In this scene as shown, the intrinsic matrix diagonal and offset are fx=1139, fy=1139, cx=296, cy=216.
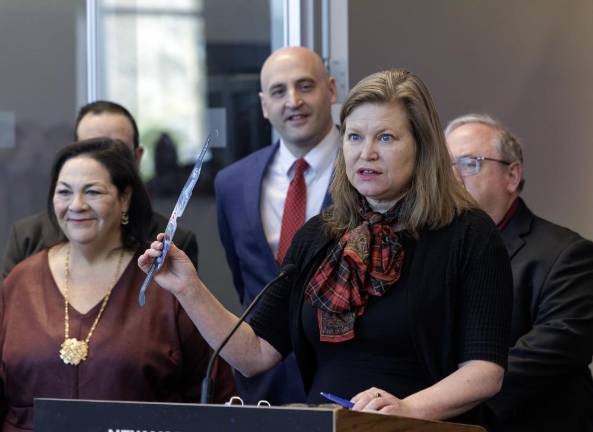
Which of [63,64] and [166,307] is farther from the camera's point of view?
[63,64]

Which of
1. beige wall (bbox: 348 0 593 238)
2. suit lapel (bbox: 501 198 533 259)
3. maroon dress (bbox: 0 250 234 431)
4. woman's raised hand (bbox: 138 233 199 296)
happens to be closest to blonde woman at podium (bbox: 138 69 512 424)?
woman's raised hand (bbox: 138 233 199 296)

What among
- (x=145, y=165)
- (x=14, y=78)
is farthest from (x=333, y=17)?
(x=14, y=78)

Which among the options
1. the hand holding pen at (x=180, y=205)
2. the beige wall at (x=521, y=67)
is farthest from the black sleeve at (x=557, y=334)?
the beige wall at (x=521, y=67)

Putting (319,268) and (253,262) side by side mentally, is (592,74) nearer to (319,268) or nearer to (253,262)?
(253,262)

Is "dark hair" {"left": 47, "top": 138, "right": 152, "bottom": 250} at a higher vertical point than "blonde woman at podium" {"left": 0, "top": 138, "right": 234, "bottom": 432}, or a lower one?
higher

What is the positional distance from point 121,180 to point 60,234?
282 mm

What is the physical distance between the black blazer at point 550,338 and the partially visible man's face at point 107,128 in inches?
63.4

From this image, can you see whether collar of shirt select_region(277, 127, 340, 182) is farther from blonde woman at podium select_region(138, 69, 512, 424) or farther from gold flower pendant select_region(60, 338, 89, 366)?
blonde woman at podium select_region(138, 69, 512, 424)

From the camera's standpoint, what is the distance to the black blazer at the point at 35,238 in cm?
398

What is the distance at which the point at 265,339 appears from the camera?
262 centimetres

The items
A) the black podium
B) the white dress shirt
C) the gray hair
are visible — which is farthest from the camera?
the white dress shirt

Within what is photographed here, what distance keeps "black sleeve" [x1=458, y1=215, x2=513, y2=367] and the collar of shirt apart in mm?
1566

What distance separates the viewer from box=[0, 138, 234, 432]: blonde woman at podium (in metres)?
3.35

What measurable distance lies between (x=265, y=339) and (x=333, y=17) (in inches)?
113
